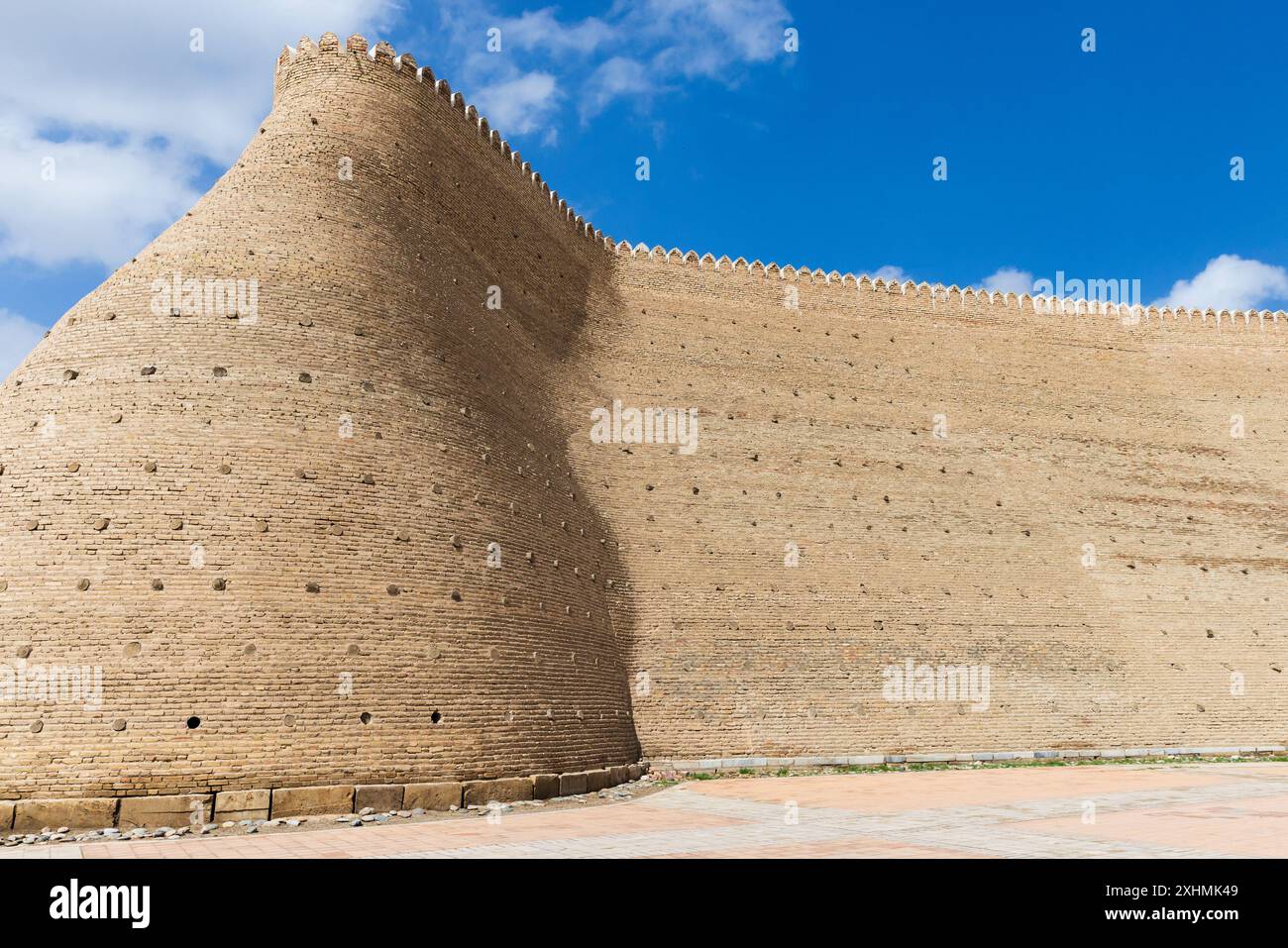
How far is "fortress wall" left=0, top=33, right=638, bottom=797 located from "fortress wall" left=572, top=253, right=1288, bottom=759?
2.63 meters

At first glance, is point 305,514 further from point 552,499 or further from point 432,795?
point 552,499

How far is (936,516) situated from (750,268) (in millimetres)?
6685

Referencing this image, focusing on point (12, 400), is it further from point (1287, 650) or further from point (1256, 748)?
point (1287, 650)

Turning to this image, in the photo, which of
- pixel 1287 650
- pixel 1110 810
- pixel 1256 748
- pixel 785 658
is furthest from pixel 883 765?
pixel 1287 650

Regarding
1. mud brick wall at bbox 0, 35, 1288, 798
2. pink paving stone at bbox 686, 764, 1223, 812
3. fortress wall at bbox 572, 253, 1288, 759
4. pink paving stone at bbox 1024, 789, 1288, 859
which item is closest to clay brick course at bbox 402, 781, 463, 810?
mud brick wall at bbox 0, 35, 1288, 798

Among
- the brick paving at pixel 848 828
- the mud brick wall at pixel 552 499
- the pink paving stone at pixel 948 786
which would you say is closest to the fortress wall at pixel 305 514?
the mud brick wall at pixel 552 499

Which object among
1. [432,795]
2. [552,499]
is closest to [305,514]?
[432,795]

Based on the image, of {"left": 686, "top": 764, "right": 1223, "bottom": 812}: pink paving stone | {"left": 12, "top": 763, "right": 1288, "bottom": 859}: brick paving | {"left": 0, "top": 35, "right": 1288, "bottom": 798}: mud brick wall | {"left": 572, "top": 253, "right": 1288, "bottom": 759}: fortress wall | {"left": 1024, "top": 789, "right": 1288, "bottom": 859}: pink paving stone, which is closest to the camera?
{"left": 12, "top": 763, "right": 1288, "bottom": 859}: brick paving

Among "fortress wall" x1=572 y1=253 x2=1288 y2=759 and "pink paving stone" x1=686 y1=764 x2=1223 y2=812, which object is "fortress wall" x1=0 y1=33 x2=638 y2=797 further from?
"fortress wall" x1=572 y1=253 x2=1288 y2=759

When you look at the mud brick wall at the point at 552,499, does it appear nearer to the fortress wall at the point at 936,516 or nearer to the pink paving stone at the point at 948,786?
the fortress wall at the point at 936,516

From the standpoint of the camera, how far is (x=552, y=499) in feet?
48.4

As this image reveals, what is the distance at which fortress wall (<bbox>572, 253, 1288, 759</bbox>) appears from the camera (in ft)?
54.0

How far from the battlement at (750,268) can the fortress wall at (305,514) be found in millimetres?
240

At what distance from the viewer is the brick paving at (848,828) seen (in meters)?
7.57
